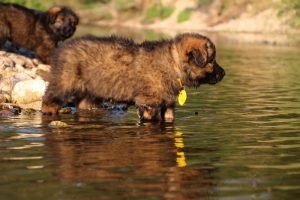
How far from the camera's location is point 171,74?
12719 millimetres

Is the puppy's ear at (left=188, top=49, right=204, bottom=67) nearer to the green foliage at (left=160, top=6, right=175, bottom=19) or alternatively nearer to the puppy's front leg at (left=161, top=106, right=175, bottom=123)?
the puppy's front leg at (left=161, top=106, right=175, bottom=123)

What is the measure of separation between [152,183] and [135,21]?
48796 millimetres

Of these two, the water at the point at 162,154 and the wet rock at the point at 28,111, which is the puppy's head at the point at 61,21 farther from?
the wet rock at the point at 28,111

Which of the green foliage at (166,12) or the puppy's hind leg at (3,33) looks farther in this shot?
the green foliage at (166,12)

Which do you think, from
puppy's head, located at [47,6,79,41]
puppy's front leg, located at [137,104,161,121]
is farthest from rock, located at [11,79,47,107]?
puppy's head, located at [47,6,79,41]

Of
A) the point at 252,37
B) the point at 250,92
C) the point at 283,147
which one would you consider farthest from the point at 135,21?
the point at 283,147

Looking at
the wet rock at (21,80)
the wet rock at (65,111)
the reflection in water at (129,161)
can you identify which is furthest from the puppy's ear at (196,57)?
the wet rock at (21,80)

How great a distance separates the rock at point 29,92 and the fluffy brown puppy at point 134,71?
3.67ft

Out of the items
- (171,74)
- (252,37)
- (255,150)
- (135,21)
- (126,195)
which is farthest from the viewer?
(135,21)

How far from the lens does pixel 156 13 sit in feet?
184

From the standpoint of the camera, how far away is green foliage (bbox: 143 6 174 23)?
5516 cm

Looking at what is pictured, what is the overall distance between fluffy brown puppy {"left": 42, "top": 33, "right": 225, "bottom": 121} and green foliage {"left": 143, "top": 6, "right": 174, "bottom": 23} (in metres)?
41.8

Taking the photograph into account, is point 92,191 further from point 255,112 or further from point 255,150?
point 255,112

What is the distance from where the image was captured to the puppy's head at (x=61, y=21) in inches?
699
